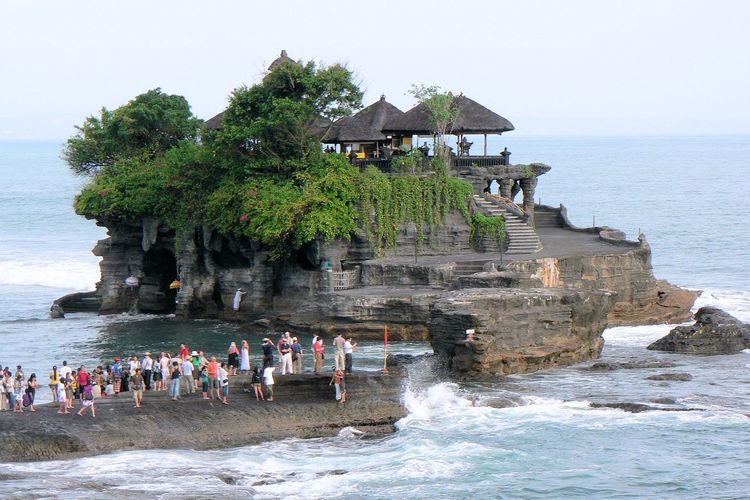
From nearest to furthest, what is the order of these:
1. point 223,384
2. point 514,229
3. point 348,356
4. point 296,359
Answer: point 223,384, point 348,356, point 296,359, point 514,229

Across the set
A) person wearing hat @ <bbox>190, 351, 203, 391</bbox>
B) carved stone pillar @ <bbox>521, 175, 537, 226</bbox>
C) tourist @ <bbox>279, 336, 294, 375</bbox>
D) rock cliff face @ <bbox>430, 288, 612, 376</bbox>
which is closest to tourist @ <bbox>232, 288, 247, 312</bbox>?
carved stone pillar @ <bbox>521, 175, 537, 226</bbox>

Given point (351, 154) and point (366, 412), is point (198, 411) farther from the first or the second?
point (351, 154)

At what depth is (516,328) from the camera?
42.2 m

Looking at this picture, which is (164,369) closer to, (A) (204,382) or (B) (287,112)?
(A) (204,382)

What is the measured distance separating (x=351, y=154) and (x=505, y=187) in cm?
701

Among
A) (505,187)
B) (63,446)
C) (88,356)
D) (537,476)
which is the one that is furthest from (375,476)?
(505,187)

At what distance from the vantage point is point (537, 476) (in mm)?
32844

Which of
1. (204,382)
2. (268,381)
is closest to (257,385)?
(268,381)

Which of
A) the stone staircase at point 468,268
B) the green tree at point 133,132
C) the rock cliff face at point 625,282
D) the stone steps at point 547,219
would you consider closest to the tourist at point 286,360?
the stone staircase at point 468,268

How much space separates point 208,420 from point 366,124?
2376 centimetres

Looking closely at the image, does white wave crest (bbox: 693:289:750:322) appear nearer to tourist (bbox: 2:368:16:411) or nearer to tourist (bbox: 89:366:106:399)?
tourist (bbox: 89:366:106:399)

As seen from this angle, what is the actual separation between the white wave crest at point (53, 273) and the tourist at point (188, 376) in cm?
3754

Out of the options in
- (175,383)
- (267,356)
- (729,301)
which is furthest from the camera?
(729,301)

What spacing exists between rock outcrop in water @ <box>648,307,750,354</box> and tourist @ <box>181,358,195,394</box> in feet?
60.0
